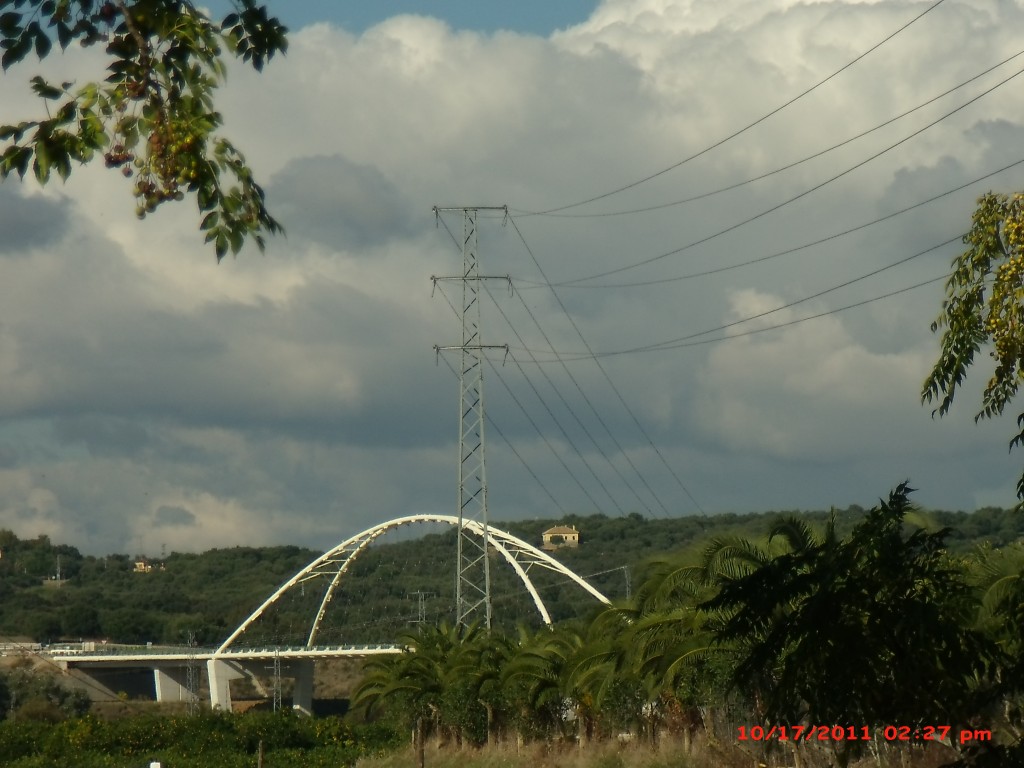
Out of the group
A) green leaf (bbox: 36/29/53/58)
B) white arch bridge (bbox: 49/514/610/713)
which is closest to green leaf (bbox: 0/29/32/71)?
green leaf (bbox: 36/29/53/58)

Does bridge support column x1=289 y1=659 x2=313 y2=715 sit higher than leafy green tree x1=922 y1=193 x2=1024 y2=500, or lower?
lower

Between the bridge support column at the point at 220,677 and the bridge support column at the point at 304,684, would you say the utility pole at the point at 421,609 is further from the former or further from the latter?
the bridge support column at the point at 220,677

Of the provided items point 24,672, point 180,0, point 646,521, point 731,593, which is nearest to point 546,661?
point 731,593

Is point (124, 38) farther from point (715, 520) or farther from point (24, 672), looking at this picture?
point (715, 520)

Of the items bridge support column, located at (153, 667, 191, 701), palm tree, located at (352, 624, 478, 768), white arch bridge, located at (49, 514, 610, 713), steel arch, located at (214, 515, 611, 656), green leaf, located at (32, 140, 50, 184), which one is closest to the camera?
green leaf, located at (32, 140, 50, 184)

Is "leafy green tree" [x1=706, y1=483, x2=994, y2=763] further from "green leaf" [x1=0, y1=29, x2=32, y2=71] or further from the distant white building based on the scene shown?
the distant white building

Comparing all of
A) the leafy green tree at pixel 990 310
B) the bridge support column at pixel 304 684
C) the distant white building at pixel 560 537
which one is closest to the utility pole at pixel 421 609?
the bridge support column at pixel 304 684

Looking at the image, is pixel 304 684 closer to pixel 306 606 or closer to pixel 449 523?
pixel 449 523

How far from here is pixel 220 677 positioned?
4269 inches

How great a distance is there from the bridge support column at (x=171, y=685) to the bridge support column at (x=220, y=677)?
5258mm

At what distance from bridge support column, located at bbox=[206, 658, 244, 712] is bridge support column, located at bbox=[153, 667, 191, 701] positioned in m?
5.26

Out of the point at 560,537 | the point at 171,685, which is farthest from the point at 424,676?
the point at 560,537

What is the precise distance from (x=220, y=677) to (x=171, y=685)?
10214mm

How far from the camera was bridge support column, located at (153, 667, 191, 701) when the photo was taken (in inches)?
4454
